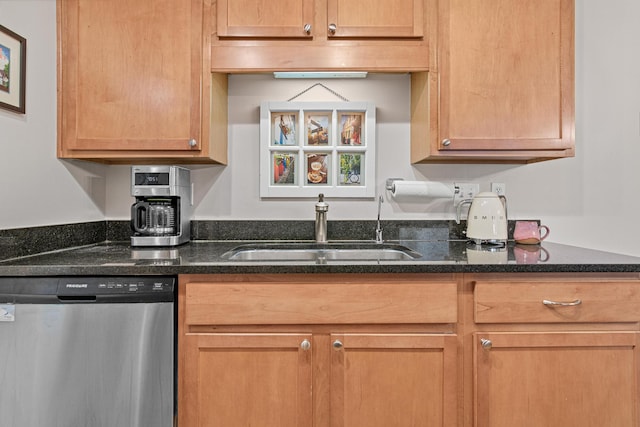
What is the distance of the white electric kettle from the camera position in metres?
1.61

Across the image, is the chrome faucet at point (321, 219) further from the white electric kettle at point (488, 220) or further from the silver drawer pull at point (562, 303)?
the silver drawer pull at point (562, 303)

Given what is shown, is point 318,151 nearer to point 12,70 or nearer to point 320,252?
point 320,252

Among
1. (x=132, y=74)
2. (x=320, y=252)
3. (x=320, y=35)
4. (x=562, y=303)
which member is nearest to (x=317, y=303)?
(x=320, y=252)

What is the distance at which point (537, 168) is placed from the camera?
1856mm

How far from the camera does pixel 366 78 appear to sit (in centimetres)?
183

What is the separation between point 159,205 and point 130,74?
0.56 metres

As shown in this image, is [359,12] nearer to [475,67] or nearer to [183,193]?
[475,67]

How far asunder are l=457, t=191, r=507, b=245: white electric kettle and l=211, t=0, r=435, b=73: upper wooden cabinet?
0.65 metres

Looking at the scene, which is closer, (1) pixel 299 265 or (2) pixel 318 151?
(1) pixel 299 265

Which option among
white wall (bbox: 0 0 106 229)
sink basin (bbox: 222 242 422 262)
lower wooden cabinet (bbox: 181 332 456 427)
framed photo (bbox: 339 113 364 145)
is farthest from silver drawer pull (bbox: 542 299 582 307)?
white wall (bbox: 0 0 106 229)

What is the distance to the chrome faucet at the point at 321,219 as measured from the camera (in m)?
1.71

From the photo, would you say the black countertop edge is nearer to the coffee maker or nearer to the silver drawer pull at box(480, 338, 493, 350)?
the silver drawer pull at box(480, 338, 493, 350)

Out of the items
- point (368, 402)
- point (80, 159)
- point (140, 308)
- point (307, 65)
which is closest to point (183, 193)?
point (80, 159)

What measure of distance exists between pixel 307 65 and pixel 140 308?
3.65ft
